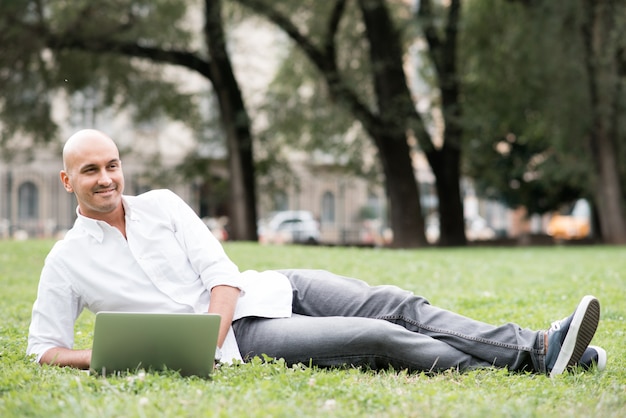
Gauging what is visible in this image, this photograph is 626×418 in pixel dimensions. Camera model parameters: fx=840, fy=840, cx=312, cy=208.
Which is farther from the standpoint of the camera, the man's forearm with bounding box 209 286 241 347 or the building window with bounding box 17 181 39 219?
the building window with bounding box 17 181 39 219

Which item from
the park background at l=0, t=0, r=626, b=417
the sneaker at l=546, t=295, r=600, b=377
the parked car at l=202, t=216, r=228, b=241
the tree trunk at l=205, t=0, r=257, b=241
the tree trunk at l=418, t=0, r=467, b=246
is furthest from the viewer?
the parked car at l=202, t=216, r=228, b=241

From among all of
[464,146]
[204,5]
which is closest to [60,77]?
[204,5]

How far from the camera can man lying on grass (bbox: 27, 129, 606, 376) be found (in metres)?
4.55

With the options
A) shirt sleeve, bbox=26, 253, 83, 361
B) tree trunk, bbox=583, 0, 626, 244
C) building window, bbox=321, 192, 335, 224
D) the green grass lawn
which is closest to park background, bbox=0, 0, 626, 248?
tree trunk, bbox=583, 0, 626, 244

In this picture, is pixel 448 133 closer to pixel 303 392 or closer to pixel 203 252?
pixel 203 252

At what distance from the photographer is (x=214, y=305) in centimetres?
456

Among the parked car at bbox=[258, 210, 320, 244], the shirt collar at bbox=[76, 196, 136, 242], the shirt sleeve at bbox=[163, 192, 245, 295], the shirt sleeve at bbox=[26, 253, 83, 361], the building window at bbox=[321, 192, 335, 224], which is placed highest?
the shirt collar at bbox=[76, 196, 136, 242]

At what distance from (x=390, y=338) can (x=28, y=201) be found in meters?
29.7

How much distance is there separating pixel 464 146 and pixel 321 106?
5.89 metres

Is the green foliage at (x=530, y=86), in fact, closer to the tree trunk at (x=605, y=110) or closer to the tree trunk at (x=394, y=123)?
the tree trunk at (x=605, y=110)

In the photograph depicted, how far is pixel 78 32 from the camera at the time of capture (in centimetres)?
2064

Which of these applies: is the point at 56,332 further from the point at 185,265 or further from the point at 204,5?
the point at 204,5

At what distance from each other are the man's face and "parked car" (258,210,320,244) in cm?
2641

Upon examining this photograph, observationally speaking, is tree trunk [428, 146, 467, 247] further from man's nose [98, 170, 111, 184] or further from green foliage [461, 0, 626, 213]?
man's nose [98, 170, 111, 184]
